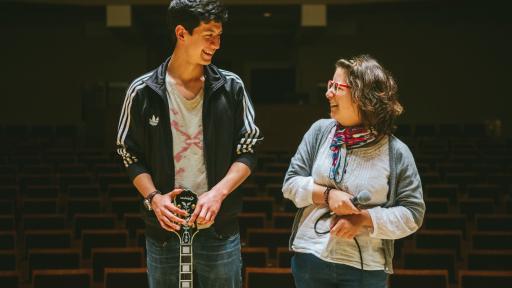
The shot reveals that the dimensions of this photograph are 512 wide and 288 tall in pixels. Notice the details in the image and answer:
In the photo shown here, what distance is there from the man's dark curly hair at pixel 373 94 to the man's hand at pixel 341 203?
0.24 meters

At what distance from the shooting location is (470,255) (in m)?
4.89

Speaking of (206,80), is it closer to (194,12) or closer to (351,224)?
(194,12)

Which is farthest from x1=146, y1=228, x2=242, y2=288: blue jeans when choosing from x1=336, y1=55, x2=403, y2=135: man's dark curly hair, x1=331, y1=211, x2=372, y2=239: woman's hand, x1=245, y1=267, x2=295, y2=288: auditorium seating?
x1=245, y1=267, x2=295, y2=288: auditorium seating

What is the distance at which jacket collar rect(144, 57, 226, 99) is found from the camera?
1937 mm

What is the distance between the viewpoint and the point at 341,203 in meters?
1.82

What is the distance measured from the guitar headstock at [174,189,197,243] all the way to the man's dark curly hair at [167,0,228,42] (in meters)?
0.50

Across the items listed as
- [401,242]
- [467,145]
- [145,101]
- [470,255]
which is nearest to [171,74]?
[145,101]

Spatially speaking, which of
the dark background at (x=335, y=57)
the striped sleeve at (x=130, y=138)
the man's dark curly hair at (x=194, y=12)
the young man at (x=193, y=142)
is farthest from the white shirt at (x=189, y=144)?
the dark background at (x=335, y=57)

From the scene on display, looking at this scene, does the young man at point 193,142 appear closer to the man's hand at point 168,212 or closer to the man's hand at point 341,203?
the man's hand at point 168,212

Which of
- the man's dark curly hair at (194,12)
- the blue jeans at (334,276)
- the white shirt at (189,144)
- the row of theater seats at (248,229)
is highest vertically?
the man's dark curly hair at (194,12)

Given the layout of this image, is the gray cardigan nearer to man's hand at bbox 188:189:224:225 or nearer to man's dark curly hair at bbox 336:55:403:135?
man's dark curly hair at bbox 336:55:403:135

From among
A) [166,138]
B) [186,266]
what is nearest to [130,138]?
[166,138]

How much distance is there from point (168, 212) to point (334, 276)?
21.9 inches

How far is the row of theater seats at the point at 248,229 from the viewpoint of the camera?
422 cm
